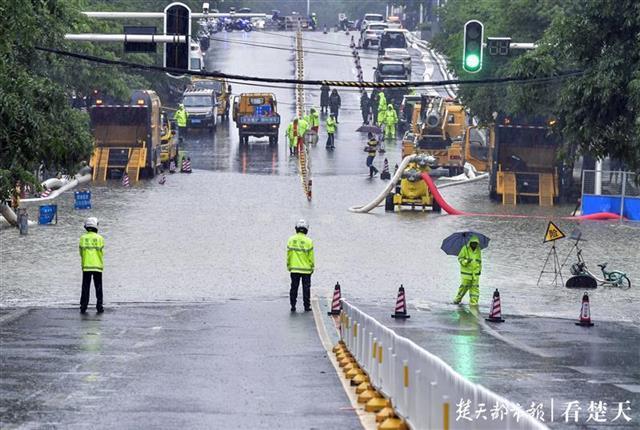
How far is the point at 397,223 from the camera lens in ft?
140

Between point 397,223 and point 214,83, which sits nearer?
point 397,223

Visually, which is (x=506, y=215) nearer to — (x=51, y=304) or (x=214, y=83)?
(x=51, y=304)

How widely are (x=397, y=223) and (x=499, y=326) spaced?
17919mm

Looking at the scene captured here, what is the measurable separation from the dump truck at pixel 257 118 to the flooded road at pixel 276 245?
473cm

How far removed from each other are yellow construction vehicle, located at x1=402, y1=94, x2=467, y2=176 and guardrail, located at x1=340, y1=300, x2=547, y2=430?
38.6 m

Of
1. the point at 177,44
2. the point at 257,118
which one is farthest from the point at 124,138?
the point at 177,44

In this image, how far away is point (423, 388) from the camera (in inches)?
482

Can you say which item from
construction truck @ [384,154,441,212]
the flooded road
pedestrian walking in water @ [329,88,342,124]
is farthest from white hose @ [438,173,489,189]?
pedestrian walking in water @ [329,88,342,124]

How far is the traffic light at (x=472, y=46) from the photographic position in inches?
1170

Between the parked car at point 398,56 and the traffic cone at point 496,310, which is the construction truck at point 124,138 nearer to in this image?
the traffic cone at point 496,310

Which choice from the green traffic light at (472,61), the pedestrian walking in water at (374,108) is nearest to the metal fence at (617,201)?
the green traffic light at (472,61)

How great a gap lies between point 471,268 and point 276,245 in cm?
1039

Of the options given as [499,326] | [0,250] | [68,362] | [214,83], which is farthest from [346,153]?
[68,362]

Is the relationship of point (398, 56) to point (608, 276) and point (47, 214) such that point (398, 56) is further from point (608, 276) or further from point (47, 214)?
point (608, 276)
